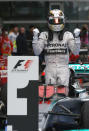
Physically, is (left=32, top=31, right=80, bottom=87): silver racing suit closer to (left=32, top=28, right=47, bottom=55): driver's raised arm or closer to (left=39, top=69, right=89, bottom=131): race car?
(left=32, top=28, right=47, bottom=55): driver's raised arm

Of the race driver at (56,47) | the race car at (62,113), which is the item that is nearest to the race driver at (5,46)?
the race driver at (56,47)

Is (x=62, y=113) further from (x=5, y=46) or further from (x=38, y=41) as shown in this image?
(x=5, y=46)

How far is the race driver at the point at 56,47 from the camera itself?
8328mm

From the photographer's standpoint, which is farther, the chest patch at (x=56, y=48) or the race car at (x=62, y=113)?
the chest patch at (x=56, y=48)

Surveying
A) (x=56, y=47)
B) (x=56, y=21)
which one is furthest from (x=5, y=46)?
(x=56, y=47)

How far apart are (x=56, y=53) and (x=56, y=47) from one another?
0.10 meters

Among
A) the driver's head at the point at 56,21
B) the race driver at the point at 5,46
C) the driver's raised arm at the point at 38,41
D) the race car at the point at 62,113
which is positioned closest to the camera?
the race car at the point at 62,113

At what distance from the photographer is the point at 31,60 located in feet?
18.9

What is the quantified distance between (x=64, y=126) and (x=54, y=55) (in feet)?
7.60

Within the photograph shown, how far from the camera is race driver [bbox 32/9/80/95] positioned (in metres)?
8.33

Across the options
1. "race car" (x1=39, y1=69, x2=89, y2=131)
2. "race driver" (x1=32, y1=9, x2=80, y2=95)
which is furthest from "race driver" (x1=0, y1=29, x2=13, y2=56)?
"race car" (x1=39, y1=69, x2=89, y2=131)

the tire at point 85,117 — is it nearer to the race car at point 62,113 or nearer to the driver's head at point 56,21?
the race car at point 62,113

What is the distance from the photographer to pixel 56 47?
27.3 feet

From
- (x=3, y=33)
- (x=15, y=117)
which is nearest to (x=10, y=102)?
(x=15, y=117)
